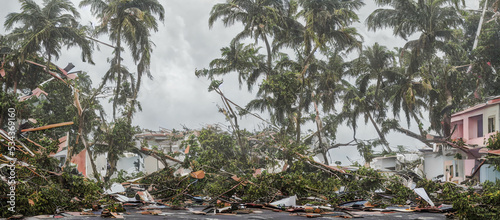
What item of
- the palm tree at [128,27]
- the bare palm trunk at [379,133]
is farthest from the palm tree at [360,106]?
the palm tree at [128,27]

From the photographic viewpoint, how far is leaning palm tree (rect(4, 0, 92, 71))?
20.0m

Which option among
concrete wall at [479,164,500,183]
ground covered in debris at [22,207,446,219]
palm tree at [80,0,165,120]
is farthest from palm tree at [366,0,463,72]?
ground covered in debris at [22,207,446,219]

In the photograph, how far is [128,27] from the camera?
2142cm

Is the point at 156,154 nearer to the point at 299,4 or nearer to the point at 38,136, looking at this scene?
the point at 38,136

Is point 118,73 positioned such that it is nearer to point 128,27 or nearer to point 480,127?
point 128,27

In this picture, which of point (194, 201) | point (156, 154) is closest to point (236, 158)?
point (156, 154)

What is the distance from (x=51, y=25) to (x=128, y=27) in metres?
3.19

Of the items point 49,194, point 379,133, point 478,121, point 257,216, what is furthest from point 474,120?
point 49,194

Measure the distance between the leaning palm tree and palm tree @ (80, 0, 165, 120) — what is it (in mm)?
1210

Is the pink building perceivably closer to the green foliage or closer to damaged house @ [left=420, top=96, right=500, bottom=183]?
damaged house @ [left=420, top=96, right=500, bottom=183]

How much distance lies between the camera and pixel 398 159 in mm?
24125

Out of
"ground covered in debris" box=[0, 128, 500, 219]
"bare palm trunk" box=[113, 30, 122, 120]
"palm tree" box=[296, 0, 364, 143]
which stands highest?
"palm tree" box=[296, 0, 364, 143]

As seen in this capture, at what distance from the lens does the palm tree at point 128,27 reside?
70.1 feet

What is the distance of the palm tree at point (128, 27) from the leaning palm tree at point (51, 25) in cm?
121
